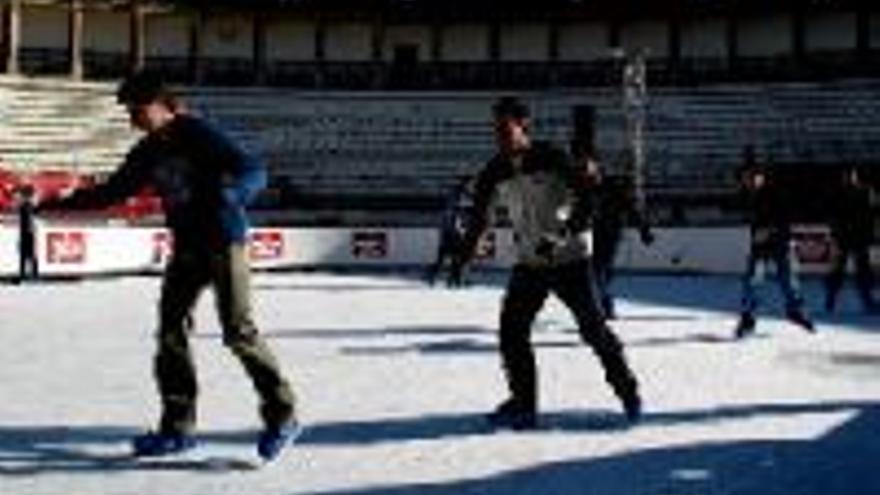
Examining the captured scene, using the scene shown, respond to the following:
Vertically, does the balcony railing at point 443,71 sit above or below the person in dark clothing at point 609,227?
above

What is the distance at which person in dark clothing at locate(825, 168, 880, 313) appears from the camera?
860 inches

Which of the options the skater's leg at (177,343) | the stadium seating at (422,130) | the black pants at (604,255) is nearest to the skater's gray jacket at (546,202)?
the skater's leg at (177,343)

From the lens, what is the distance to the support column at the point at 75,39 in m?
54.0

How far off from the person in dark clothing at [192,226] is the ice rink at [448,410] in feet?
0.89

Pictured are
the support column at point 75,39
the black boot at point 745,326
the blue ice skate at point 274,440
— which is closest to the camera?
the blue ice skate at point 274,440

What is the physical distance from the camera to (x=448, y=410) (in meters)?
10.6

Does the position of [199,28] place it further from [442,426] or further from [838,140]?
[442,426]

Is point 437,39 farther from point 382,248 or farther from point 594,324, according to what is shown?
point 594,324

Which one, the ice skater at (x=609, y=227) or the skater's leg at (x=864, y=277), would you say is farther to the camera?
the skater's leg at (x=864, y=277)

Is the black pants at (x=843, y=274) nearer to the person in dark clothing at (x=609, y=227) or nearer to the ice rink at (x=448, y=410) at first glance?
the ice rink at (x=448, y=410)

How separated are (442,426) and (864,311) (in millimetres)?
12602

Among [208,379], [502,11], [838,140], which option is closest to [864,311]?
[208,379]

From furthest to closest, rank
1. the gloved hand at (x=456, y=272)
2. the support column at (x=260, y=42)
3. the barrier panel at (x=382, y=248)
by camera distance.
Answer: the support column at (x=260, y=42), the barrier panel at (x=382, y=248), the gloved hand at (x=456, y=272)

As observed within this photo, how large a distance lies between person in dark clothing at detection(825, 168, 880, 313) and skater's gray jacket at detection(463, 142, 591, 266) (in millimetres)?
12321
